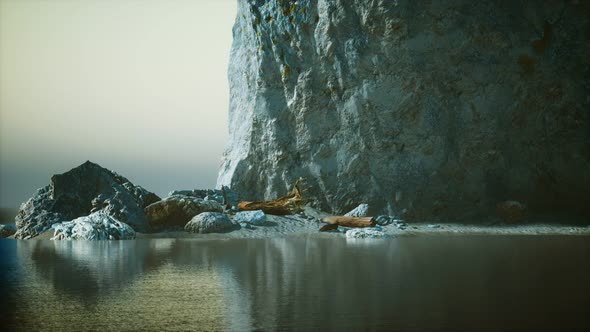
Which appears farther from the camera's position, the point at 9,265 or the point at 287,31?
the point at 287,31

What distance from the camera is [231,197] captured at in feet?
57.4

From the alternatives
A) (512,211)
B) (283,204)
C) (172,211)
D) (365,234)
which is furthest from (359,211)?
(172,211)

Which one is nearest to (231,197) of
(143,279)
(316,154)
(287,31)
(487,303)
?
(316,154)

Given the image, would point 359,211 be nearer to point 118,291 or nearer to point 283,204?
point 283,204

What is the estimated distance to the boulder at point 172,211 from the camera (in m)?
14.7

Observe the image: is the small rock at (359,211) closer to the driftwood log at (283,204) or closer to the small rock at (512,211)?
the driftwood log at (283,204)

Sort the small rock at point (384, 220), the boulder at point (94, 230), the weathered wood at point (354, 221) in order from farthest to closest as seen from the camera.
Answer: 1. the small rock at point (384, 220)
2. the weathered wood at point (354, 221)
3. the boulder at point (94, 230)

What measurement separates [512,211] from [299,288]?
37.3 feet

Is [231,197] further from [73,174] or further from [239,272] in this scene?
[239,272]

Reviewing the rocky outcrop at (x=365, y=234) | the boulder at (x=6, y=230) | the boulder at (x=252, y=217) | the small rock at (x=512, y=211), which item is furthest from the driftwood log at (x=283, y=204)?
the boulder at (x=6, y=230)

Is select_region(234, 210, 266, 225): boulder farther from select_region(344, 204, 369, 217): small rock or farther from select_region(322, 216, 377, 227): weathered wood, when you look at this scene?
select_region(344, 204, 369, 217): small rock

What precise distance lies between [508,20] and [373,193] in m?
6.20

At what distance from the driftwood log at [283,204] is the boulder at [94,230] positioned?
147 inches

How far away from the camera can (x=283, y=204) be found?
1625 cm
